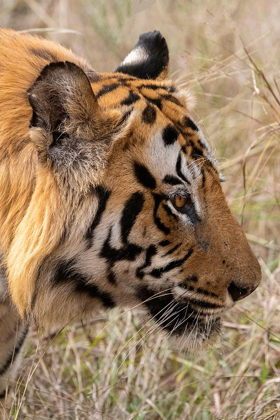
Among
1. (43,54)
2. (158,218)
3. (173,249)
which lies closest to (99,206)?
(158,218)

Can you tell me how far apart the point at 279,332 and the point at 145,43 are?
196 cm

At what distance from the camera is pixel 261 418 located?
2828mm

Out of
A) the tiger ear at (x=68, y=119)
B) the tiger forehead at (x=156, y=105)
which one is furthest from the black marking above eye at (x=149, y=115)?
the tiger ear at (x=68, y=119)

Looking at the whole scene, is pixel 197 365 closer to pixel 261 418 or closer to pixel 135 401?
pixel 135 401

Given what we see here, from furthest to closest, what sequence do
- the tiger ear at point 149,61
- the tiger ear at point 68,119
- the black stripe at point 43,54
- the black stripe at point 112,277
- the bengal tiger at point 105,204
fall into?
the tiger ear at point 149,61
the black stripe at point 43,54
the black stripe at point 112,277
the bengal tiger at point 105,204
the tiger ear at point 68,119

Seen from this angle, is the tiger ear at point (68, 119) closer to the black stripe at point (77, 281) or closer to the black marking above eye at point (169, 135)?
the black marking above eye at point (169, 135)

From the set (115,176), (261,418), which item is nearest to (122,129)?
(115,176)

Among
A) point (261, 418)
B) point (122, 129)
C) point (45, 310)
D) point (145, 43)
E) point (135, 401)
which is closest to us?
point (122, 129)

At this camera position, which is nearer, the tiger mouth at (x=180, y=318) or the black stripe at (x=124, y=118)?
the black stripe at (x=124, y=118)

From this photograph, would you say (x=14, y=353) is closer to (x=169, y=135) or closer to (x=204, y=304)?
(x=204, y=304)

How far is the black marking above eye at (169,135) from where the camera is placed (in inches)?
96.0

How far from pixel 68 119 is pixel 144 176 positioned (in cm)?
37

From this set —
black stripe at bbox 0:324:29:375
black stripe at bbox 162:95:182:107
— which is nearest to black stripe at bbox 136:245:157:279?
black stripe at bbox 162:95:182:107

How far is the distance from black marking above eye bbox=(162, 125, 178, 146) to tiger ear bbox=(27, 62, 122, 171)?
7.7 inches
